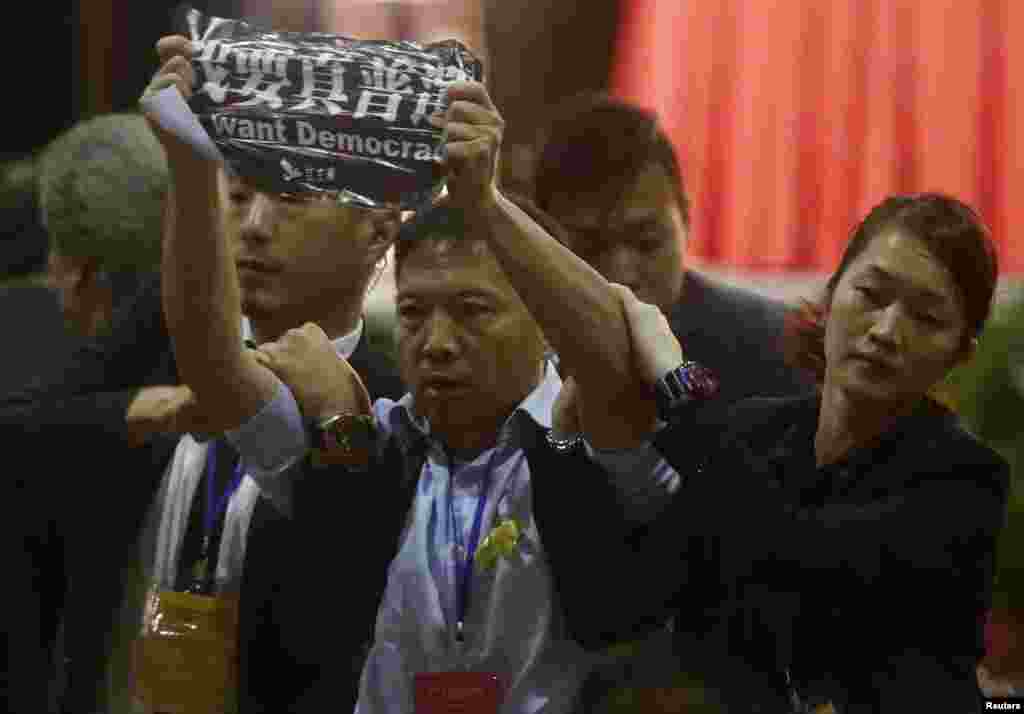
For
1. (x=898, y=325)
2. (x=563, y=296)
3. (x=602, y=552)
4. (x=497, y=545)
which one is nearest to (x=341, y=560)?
(x=497, y=545)

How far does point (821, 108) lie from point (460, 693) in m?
1.23

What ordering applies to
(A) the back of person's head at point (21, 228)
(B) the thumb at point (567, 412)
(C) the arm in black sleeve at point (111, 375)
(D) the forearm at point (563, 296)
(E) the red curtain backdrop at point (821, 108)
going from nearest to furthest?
(D) the forearm at point (563, 296) < (B) the thumb at point (567, 412) < (C) the arm in black sleeve at point (111, 375) < (E) the red curtain backdrop at point (821, 108) < (A) the back of person's head at point (21, 228)

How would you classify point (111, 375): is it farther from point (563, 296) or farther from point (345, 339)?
point (563, 296)

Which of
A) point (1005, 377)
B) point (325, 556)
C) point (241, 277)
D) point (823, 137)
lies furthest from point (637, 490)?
point (823, 137)

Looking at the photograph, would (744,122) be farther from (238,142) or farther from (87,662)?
(87,662)

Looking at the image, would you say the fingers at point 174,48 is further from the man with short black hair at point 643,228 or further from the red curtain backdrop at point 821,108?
the red curtain backdrop at point 821,108

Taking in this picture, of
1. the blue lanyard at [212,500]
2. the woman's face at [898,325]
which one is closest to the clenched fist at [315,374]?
→ the blue lanyard at [212,500]

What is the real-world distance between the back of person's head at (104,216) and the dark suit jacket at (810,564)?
781 millimetres

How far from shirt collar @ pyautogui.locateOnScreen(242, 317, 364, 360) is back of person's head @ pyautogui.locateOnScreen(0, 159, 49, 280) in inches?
31.2

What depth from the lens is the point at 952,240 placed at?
5.25ft

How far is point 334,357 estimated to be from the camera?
1.74m

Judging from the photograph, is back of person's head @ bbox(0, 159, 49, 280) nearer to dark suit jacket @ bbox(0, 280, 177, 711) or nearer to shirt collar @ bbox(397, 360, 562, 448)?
dark suit jacket @ bbox(0, 280, 177, 711)

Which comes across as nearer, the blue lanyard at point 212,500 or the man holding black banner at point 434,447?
the man holding black banner at point 434,447

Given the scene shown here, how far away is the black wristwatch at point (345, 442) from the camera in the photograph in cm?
167
